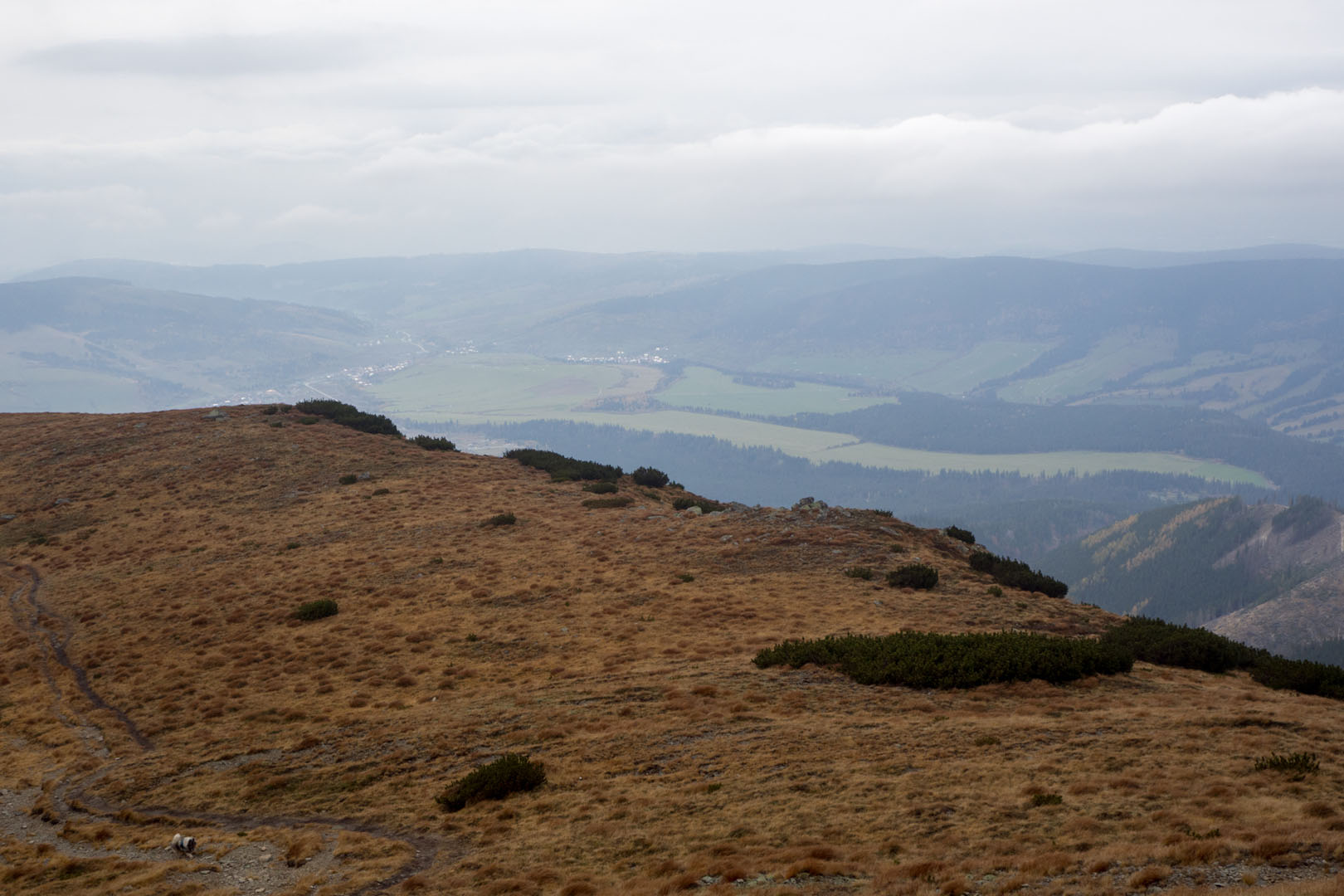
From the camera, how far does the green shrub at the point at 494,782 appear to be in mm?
17469

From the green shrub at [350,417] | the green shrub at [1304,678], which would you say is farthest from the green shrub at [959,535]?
the green shrub at [350,417]

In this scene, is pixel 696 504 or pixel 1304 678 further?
pixel 696 504

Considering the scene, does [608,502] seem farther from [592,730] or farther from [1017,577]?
[592,730]

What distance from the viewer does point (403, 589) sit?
34.2 metres

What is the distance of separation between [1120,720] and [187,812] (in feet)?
67.3

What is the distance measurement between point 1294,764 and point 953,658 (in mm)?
8367

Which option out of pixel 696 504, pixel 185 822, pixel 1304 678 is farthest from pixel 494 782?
pixel 696 504

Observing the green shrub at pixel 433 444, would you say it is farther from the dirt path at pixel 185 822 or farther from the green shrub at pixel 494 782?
the green shrub at pixel 494 782

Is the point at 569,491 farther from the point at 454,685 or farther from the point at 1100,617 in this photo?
the point at 1100,617

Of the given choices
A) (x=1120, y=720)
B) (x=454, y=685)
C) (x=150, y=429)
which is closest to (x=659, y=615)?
(x=454, y=685)

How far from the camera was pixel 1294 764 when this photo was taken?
15.0m

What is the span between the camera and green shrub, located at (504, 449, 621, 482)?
55.4 m

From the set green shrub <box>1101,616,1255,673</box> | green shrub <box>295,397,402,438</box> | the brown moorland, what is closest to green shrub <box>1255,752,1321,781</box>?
the brown moorland

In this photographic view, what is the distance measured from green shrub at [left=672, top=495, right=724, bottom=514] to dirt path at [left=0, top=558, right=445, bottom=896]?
2910 centimetres
